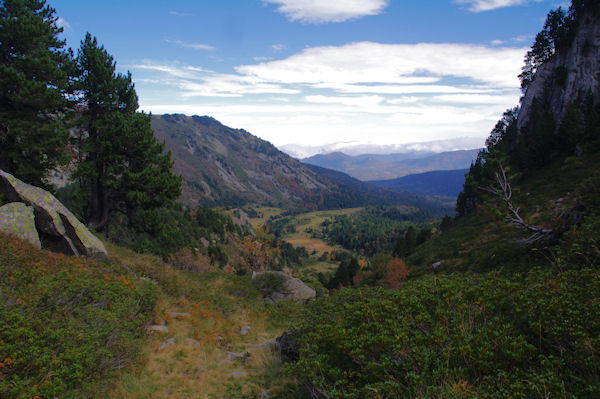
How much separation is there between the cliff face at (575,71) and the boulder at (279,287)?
69638 millimetres

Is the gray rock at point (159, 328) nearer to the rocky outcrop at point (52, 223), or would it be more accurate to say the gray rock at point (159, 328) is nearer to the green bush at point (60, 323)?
the green bush at point (60, 323)

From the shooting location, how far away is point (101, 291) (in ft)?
37.0

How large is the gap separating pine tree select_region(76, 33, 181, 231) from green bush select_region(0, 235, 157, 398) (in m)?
10.8

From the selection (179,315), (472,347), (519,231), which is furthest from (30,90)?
(519,231)

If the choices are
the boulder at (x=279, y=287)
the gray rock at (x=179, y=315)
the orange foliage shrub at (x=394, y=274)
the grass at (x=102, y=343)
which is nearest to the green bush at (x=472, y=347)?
the grass at (x=102, y=343)

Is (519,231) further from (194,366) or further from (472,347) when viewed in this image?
(194,366)

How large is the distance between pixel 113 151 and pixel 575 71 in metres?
91.3

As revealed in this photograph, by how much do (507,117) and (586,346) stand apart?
12812 cm

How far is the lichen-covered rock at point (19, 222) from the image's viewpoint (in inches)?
556

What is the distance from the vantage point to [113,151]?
923 inches

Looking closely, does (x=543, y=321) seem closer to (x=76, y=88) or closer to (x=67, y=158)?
(x=67, y=158)

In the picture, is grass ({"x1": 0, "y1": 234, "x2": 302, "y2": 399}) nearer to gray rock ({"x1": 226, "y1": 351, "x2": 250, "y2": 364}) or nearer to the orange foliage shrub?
gray rock ({"x1": 226, "y1": 351, "x2": 250, "y2": 364})

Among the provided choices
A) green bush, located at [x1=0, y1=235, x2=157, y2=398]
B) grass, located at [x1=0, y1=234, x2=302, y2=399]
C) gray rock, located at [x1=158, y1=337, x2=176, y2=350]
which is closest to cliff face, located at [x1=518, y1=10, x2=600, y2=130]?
grass, located at [x1=0, y1=234, x2=302, y2=399]

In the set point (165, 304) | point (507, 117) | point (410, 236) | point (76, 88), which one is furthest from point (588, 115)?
point (76, 88)
